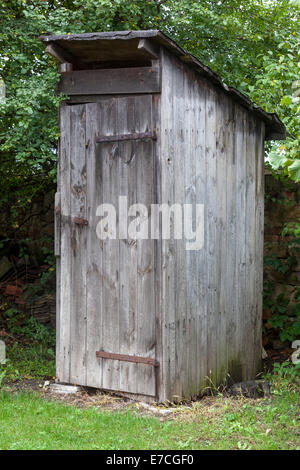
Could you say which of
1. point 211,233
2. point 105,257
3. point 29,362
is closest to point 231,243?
point 211,233

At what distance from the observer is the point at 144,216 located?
4637mm

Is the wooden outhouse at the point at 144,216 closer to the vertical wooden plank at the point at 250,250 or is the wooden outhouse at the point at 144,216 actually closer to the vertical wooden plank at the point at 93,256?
the vertical wooden plank at the point at 93,256

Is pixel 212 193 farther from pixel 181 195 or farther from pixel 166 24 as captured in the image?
pixel 166 24

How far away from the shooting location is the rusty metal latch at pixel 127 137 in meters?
4.57

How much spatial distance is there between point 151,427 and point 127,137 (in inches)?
94.1

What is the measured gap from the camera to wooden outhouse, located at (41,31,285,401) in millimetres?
4559

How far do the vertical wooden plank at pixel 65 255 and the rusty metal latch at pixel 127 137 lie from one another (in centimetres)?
41

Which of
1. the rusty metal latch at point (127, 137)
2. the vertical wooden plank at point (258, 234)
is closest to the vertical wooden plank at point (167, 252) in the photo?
the rusty metal latch at point (127, 137)

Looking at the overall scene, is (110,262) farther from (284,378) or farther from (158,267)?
(284,378)

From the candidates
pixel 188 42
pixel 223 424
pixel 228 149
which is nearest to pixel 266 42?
pixel 188 42

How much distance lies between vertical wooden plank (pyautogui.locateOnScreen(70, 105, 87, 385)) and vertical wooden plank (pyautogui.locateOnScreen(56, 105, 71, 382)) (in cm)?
4

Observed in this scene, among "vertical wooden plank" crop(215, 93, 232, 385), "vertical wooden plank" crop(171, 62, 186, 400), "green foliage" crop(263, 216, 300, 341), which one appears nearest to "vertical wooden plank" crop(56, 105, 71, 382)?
"vertical wooden plank" crop(171, 62, 186, 400)

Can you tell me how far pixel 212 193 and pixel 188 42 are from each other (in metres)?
2.95

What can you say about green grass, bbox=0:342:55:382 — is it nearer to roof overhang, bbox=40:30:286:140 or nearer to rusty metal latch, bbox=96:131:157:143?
rusty metal latch, bbox=96:131:157:143
